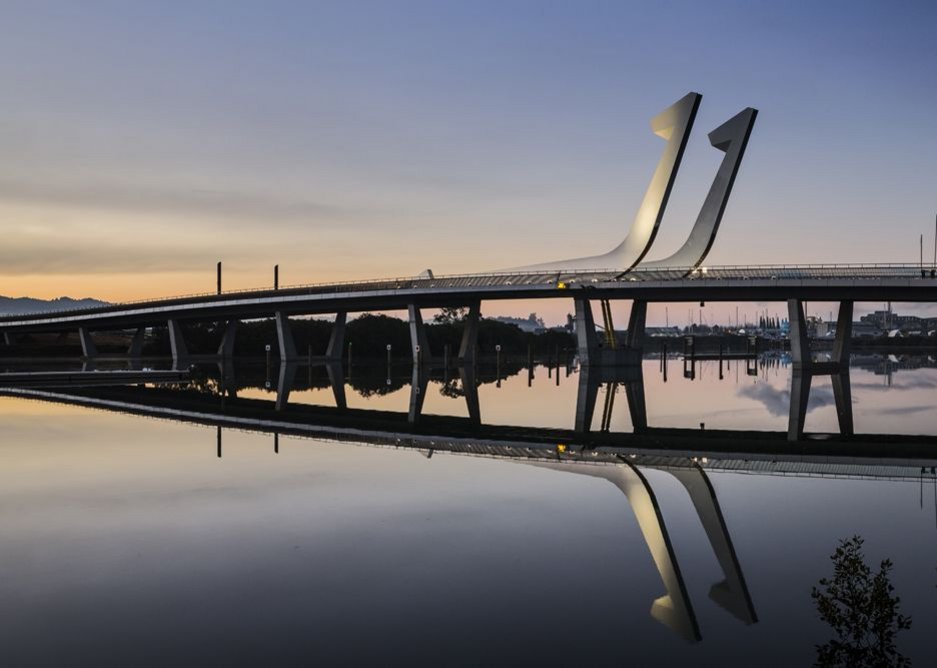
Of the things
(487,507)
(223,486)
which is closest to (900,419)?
(487,507)

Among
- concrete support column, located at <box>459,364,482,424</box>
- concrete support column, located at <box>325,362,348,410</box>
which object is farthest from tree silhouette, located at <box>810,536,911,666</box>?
concrete support column, located at <box>325,362,348,410</box>

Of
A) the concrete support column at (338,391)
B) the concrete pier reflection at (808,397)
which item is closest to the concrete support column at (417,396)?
the concrete support column at (338,391)

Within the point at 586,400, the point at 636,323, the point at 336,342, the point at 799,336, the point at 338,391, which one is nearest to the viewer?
the point at 586,400

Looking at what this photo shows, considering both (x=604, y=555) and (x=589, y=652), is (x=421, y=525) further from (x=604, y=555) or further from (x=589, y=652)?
(x=589, y=652)

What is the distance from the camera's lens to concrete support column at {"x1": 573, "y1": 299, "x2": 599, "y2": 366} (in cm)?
6494

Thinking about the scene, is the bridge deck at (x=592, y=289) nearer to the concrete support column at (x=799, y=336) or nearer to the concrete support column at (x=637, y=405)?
the concrete support column at (x=799, y=336)

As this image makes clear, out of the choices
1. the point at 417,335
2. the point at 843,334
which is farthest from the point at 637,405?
the point at 417,335

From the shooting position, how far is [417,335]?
3135 inches

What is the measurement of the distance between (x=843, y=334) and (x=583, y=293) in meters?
22.1

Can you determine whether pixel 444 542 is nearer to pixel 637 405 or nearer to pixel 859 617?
pixel 859 617

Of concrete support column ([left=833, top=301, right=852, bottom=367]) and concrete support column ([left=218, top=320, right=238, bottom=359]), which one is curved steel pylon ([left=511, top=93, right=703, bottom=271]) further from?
concrete support column ([left=218, top=320, right=238, bottom=359])

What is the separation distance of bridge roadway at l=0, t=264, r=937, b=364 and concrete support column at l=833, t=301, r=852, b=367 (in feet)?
0.67

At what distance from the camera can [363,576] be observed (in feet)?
30.4

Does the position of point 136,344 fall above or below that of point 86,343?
below
